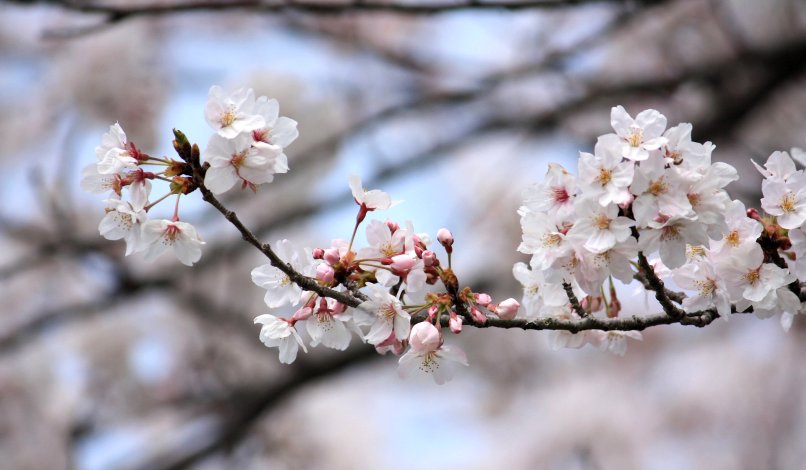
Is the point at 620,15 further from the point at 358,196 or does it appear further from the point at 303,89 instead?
the point at 303,89

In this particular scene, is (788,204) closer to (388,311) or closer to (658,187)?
(658,187)

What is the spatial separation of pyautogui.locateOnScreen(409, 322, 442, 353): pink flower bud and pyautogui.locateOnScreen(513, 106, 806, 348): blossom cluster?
0.14m

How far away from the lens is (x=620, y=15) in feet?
7.83

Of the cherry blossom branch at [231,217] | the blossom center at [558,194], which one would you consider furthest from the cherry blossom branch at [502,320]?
the blossom center at [558,194]

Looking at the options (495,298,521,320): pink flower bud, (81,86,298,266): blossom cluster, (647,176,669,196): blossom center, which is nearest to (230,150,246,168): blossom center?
(81,86,298,266): blossom cluster

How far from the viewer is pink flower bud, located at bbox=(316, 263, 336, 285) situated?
3.05 feet

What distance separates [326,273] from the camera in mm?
928

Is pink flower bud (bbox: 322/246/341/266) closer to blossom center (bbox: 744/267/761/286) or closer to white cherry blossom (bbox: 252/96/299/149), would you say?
white cherry blossom (bbox: 252/96/299/149)

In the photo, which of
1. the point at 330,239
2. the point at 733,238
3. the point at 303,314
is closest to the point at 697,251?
the point at 733,238

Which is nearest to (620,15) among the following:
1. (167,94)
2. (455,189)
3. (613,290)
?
(613,290)

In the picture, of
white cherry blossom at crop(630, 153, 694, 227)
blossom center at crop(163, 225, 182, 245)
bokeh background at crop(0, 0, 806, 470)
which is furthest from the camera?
bokeh background at crop(0, 0, 806, 470)

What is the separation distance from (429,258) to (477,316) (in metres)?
0.09

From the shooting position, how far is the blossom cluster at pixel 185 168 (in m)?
0.90

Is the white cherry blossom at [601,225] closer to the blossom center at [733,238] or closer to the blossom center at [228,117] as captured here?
the blossom center at [733,238]
